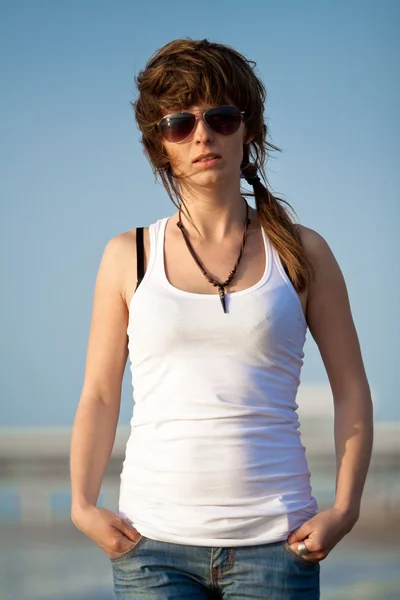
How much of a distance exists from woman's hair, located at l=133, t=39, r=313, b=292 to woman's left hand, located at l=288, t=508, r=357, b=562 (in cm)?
43

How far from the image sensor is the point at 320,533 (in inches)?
78.9

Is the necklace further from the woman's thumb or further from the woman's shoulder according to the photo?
the woman's thumb

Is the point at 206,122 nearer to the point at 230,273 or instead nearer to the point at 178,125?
the point at 178,125

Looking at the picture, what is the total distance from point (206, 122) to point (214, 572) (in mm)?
841

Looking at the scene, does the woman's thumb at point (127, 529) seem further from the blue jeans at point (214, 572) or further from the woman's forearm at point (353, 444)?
the woman's forearm at point (353, 444)

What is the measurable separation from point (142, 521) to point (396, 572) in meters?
5.19

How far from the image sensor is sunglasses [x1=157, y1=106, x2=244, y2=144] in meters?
2.12

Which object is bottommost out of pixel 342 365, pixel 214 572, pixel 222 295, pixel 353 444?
pixel 214 572

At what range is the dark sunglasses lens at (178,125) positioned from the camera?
7.00 feet

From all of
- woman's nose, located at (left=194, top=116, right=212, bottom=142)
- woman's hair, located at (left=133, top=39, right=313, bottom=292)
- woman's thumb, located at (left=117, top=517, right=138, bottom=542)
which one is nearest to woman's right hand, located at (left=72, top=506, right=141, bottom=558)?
woman's thumb, located at (left=117, top=517, right=138, bottom=542)

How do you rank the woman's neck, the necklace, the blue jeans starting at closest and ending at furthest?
the blue jeans < the necklace < the woman's neck

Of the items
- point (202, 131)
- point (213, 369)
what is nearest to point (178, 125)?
point (202, 131)

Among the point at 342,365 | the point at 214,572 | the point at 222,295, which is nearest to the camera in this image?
the point at 214,572

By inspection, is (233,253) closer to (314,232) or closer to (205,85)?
(314,232)
